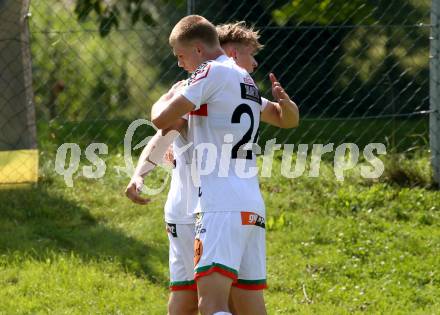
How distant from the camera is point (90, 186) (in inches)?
285

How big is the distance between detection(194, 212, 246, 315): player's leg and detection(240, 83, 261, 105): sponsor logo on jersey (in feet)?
1.62

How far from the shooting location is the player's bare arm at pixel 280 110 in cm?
427

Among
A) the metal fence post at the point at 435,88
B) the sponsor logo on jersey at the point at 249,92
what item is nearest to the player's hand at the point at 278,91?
the sponsor logo on jersey at the point at 249,92

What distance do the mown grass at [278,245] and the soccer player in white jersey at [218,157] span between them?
55.9 inches

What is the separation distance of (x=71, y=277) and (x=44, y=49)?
4.26 metres

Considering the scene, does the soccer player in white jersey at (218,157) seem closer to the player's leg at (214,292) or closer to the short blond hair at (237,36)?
the player's leg at (214,292)

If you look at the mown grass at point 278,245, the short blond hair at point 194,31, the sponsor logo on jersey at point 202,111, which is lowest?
the mown grass at point 278,245

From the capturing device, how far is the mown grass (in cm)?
552

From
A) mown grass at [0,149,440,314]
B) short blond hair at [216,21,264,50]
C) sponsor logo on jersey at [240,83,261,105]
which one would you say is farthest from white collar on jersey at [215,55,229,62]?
mown grass at [0,149,440,314]

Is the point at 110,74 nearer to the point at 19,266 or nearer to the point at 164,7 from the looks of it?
the point at 164,7

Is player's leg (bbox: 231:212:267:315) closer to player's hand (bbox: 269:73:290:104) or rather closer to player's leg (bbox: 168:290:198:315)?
player's leg (bbox: 168:290:198:315)

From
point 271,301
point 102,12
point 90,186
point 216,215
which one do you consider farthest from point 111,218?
point 216,215

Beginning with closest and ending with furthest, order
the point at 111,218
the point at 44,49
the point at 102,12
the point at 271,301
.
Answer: the point at 271,301 → the point at 111,218 → the point at 102,12 → the point at 44,49

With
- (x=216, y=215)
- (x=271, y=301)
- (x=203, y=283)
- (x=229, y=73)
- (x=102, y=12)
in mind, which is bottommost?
(x=271, y=301)
